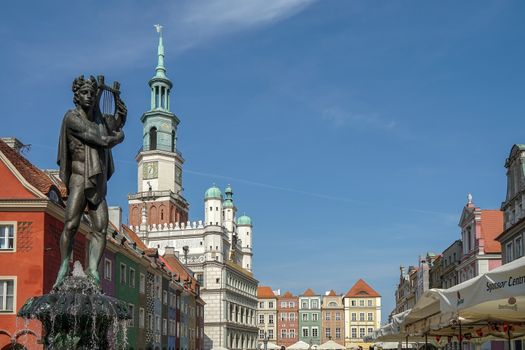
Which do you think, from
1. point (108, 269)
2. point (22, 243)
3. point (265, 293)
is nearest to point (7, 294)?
point (22, 243)

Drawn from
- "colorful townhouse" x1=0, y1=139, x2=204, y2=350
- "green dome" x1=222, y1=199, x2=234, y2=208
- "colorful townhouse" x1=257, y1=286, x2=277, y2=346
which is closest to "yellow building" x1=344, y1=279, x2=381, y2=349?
"colorful townhouse" x1=257, y1=286, x2=277, y2=346

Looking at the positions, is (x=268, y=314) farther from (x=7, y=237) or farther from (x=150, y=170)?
(x=7, y=237)

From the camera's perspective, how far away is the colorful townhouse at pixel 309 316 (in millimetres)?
146500

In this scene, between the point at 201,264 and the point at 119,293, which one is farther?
the point at 201,264

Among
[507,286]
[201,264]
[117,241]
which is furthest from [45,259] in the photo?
A: [201,264]

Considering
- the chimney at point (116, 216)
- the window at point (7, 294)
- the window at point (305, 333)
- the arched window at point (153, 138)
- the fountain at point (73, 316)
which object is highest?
the arched window at point (153, 138)

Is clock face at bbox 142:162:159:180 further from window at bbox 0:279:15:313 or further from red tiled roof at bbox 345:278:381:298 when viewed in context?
window at bbox 0:279:15:313

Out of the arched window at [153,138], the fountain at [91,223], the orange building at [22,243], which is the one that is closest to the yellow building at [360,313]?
the arched window at [153,138]

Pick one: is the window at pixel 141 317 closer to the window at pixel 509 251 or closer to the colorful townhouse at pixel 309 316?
the window at pixel 509 251

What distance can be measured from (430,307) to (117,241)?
29.8m

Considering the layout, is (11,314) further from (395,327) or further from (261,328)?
(261,328)

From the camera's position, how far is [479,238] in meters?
50.7

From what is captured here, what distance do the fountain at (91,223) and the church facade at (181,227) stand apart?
94.6 meters

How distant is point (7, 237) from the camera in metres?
32.2
